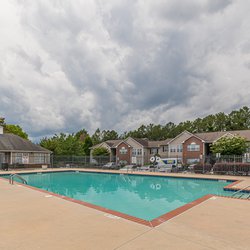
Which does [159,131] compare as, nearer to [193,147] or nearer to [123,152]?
[123,152]

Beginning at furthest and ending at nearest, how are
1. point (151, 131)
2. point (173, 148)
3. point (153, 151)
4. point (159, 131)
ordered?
point (151, 131) < point (159, 131) < point (153, 151) < point (173, 148)

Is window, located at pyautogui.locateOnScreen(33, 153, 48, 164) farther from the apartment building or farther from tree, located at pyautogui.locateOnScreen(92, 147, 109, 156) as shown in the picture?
the apartment building

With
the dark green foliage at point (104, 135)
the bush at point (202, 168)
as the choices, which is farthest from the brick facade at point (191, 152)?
the dark green foliage at point (104, 135)

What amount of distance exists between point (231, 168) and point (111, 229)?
1893cm

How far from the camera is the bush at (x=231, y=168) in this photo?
66.7ft

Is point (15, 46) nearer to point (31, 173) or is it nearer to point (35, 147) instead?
point (31, 173)

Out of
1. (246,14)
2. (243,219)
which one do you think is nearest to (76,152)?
(246,14)

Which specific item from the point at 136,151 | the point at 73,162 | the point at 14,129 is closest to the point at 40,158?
the point at 73,162

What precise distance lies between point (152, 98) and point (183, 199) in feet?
45.7

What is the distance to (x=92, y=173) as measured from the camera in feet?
85.4

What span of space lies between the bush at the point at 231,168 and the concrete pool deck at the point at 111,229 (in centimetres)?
1449

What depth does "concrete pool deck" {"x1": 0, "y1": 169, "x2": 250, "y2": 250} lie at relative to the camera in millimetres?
4359

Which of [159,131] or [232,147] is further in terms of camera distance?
[159,131]

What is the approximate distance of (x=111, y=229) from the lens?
5.20m
